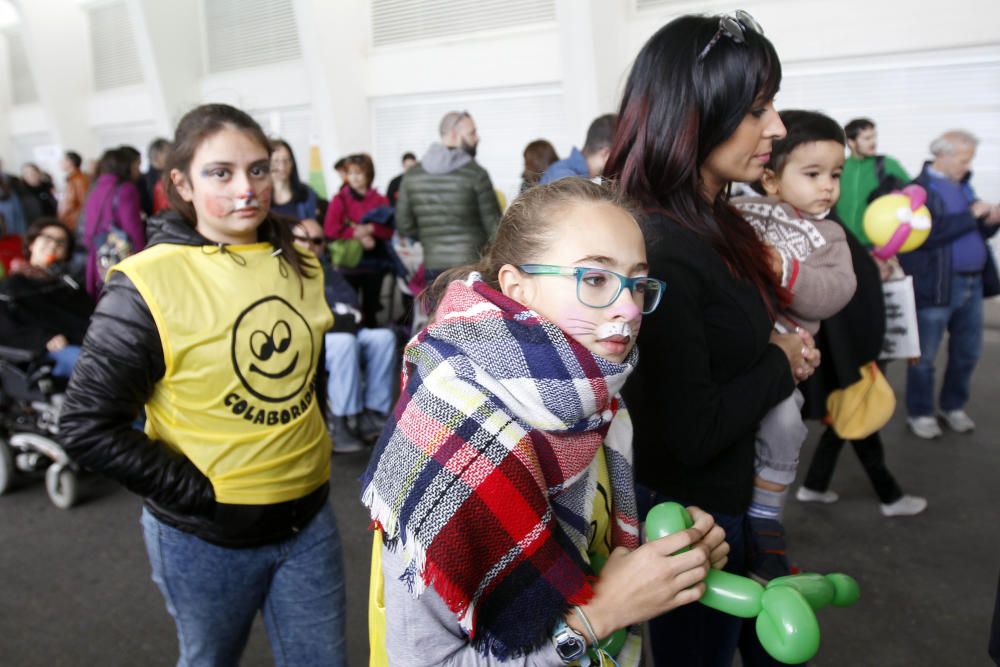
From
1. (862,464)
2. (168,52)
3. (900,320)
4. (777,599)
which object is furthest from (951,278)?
(168,52)

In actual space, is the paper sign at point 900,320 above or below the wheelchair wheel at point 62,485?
above

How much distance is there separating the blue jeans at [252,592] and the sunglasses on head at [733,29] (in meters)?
1.36

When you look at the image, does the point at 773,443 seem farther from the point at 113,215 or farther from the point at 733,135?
the point at 113,215

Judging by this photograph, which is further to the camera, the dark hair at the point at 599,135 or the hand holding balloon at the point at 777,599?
the dark hair at the point at 599,135

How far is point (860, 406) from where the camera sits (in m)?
2.46

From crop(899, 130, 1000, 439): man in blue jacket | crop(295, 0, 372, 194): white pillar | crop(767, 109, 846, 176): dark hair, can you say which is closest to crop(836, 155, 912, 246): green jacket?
crop(899, 130, 1000, 439): man in blue jacket

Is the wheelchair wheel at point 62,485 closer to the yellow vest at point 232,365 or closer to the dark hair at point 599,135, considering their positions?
the yellow vest at point 232,365

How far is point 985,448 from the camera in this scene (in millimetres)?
4262

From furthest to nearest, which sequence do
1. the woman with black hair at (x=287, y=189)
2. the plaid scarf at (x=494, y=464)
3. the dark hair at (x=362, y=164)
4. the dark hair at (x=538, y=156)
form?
the dark hair at (x=362, y=164), the dark hair at (x=538, y=156), the woman with black hair at (x=287, y=189), the plaid scarf at (x=494, y=464)

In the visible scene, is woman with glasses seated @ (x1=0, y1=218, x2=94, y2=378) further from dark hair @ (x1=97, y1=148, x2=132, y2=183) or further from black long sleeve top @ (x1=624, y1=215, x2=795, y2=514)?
black long sleeve top @ (x1=624, y1=215, x2=795, y2=514)

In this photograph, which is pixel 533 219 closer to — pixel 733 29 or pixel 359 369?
pixel 733 29

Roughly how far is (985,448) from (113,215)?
608 cm

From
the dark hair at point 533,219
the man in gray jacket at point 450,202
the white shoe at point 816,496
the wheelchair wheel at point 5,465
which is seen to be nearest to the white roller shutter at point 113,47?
the man in gray jacket at point 450,202

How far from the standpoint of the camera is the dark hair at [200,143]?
5.55 feet
